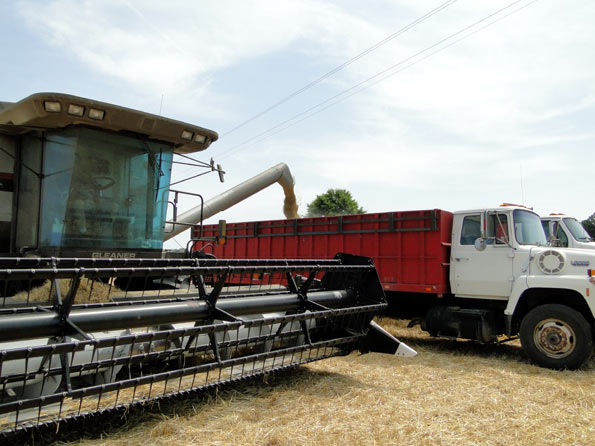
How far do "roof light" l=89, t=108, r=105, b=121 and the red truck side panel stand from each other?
4816 mm

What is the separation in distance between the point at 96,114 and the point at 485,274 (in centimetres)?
532

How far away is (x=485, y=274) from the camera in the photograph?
6.82 m

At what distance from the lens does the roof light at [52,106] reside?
161 inches

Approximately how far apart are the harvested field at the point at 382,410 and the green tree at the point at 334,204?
1153 inches

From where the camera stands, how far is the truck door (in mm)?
6672

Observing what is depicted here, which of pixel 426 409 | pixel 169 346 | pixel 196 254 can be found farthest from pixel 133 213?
pixel 426 409

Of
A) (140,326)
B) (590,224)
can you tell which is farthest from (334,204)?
(140,326)

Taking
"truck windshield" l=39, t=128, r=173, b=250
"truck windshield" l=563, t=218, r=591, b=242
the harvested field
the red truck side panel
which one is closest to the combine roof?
"truck windshield" l=39, t=128, r=173, b=250

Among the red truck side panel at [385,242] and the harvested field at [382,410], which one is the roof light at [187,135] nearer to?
the harvested field at [382,410]

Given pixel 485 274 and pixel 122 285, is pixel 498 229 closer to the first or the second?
pixel 485 274

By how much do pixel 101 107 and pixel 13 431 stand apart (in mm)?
2712

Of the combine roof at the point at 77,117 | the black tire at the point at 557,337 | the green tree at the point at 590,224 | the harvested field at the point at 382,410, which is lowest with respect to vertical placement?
the harvested field at the point at 382,410

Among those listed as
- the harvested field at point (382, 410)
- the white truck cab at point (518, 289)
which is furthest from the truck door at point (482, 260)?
the harvested field at point (382, 410)

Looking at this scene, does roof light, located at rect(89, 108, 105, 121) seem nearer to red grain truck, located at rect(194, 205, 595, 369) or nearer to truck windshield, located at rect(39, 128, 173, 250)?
truck windshield, located at rect(39, 128, 173, 250)
